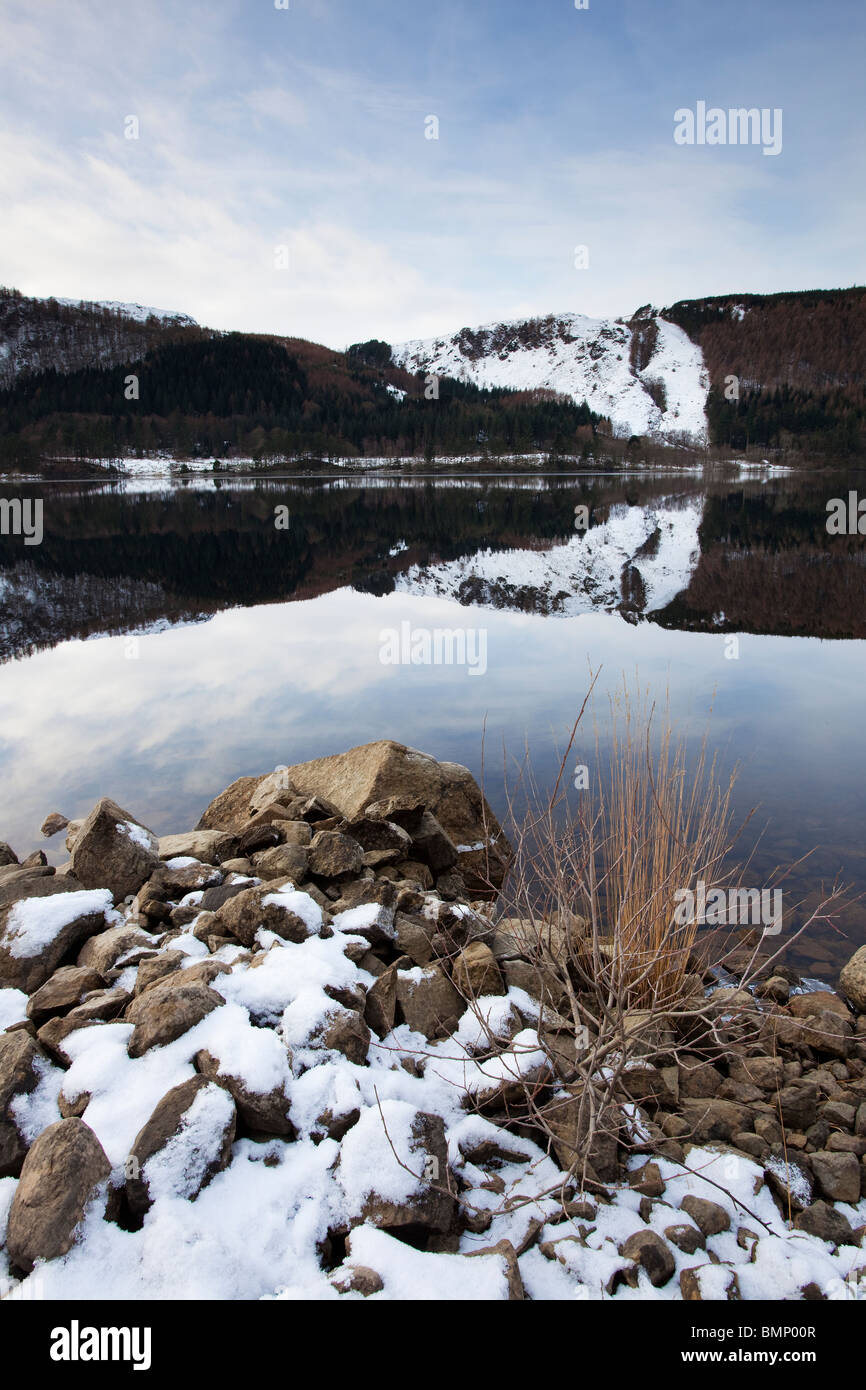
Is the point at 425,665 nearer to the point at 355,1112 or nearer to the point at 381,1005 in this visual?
the point at 381,1005

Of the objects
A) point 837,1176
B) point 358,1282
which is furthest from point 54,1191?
point 837,1176

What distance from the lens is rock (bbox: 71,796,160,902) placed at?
4512mm

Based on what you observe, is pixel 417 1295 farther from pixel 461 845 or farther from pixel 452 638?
pixel 452 638

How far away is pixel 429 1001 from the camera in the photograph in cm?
378

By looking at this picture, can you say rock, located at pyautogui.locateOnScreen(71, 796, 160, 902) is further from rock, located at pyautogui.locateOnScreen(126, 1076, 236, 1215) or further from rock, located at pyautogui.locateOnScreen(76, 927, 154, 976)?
rock, located at pyautogui.locateOnScreen(126, 1076, 236, 1215)

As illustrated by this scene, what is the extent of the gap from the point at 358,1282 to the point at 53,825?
18.0 ft

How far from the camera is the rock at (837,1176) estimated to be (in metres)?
3.03

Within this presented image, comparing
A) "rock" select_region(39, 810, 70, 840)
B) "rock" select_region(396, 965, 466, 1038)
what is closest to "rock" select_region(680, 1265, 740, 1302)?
"rock" select_region(396, 965, 466, 1038)

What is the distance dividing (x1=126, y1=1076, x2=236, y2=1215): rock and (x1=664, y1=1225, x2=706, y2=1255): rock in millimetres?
1553

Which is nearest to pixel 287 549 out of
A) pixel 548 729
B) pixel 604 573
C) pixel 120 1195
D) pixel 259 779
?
pixel 604 573

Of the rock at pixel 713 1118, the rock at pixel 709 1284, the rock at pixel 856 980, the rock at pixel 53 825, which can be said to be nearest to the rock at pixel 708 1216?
the rock at pixel 709 1284

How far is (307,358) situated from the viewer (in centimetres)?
18588

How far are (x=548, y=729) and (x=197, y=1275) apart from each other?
7197mm

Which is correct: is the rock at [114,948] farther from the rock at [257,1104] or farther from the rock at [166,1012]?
the rock at [257,1104]
